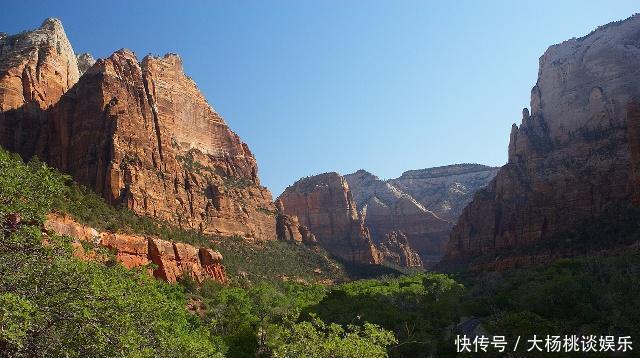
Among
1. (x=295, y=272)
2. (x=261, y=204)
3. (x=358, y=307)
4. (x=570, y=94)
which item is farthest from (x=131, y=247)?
(x=570, y=94)

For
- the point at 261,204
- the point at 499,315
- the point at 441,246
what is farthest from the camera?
the point at 441,246

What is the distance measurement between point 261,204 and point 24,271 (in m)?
103

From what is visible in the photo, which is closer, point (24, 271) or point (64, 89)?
point (24, 271)

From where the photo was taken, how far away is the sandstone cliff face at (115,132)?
78.7 meters

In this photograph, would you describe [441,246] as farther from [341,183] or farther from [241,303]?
[241,303]

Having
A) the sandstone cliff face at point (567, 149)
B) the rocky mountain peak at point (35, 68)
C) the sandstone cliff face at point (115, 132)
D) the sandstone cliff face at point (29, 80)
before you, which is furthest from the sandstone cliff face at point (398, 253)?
the sandstone cliff face at point (29, 80)

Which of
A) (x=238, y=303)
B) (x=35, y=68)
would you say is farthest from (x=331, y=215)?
(x=238, y=303)

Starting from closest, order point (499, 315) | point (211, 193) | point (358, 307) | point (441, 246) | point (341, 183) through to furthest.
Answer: point (499, 315), point (358, 307), point (211, 193), point (341, 183), point (441, 246)

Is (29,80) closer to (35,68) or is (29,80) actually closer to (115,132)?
(35,68)

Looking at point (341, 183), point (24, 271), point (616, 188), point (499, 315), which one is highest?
point (341, 183)

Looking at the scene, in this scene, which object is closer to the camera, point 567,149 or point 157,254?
point 157,254

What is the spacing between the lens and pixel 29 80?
8481 cm

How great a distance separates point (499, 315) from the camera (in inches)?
1650

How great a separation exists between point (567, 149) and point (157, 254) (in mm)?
89296
